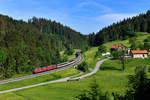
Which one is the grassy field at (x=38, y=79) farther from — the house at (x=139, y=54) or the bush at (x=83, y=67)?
the house at (x=139, y=54)

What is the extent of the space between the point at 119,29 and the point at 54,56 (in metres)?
91.5

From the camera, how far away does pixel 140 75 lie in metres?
23.9

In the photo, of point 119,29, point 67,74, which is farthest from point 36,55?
point 119,29

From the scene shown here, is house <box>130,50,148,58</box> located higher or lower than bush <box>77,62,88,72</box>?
higher

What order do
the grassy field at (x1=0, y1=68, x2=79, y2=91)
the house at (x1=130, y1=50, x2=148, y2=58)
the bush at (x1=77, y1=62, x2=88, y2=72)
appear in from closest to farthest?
the grassy field at (x1=0, y1=68, x2=79, y2=91) < the bush at (x1=77, y1=62, x2=88, y2=72) < the house at (x1=130, y1=50, x2=148, y2=58)

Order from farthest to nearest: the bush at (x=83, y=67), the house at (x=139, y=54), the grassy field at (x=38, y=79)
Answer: the house at (x=139, y=54) < the bush at (x=83, y=67) < the grassy field at (x=38, y=79)

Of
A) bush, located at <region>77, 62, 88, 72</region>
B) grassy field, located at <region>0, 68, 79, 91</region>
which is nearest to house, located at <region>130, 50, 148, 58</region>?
bush, located at <region>77, 62, 88, 72</region>

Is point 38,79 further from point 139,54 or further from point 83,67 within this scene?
point 139,54

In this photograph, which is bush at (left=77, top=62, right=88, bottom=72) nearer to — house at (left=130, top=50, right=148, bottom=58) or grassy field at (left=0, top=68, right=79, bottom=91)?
grassy field at (left=0, top=68, right=79, bottom=91)

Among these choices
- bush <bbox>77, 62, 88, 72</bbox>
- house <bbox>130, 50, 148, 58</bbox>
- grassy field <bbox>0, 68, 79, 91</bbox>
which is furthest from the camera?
house <bbox>130, 50, 148, 58</bbox>

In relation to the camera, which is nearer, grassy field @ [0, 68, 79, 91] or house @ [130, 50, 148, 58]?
grassy field @ [0, 68, 79, 91]

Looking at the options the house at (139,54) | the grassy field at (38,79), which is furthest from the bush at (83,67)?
the house at (139,54)

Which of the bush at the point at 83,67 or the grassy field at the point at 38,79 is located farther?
the bush at the point at 83,67

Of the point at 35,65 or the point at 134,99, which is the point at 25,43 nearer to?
the point at 35,65
